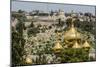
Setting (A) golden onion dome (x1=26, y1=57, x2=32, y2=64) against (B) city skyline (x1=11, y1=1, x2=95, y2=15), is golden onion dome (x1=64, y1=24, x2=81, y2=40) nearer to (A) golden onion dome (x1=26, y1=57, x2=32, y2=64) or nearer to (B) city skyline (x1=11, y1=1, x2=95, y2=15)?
(B) city skyline (x1=11, y1=1, x2=95, y2=15)

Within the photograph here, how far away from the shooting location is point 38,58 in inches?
111

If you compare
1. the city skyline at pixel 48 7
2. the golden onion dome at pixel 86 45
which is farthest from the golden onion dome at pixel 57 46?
the city skyline at pixel 48 7

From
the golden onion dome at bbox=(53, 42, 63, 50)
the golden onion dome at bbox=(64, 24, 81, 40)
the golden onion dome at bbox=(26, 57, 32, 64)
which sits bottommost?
the golden onion dome at bbox=(26, 57, 32, 64)

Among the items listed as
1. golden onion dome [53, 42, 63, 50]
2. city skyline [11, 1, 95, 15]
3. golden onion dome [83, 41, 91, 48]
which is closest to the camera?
city skyline [11, 1, 95, 15]

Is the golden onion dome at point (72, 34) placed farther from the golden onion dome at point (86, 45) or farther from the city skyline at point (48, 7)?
the city skyline at point (48, 7)

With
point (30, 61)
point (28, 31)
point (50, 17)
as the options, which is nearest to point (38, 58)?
→ point (30, 61)

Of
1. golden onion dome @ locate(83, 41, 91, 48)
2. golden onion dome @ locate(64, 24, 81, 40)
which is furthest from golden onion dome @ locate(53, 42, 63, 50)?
golden onion dome @ locate(83, 41, 91, 48)

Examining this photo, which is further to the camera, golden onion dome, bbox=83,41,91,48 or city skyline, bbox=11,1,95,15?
golden onion dome, bbox=83,41,91,48

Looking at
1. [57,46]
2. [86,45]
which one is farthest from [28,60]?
[86,45]

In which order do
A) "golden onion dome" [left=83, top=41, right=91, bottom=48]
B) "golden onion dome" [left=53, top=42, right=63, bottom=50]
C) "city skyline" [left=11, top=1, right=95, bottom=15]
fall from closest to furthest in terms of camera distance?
"city skyline" [left=11, top=1, right=95, bottom=15] < "golden onion dome" [left=53, top=42, right=63, bottom=50] < "golden onion dome" [left=83, top=41, right=91, bottom=48]

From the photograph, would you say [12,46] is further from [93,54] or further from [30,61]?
[93,54]

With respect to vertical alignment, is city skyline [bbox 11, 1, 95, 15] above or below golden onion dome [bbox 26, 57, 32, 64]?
above

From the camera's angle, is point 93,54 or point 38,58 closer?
point 38,58
